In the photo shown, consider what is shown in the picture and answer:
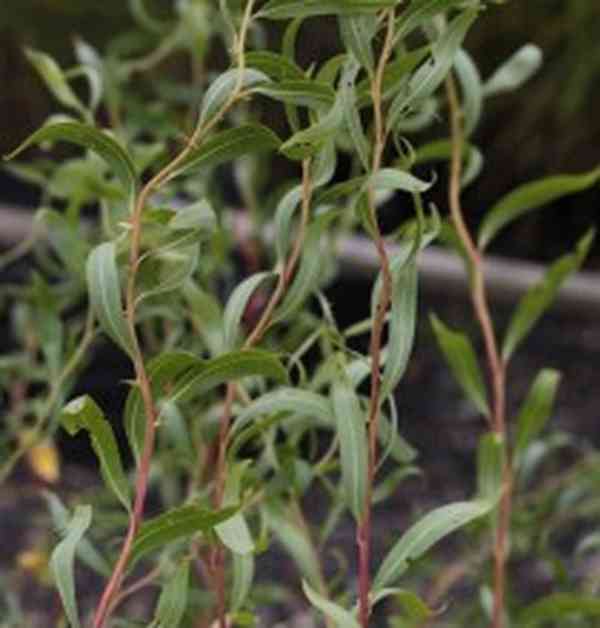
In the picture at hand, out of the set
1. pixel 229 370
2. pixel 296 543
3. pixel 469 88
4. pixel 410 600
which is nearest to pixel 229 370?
pixel 229 370

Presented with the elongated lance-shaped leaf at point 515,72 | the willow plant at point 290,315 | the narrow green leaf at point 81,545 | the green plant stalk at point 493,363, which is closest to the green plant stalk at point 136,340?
the willow plant at point 290,315

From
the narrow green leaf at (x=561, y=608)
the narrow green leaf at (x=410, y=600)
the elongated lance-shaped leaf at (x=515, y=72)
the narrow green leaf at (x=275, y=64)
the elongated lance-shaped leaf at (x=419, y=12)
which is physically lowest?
the narrow green leaf at (x=561, y=608)

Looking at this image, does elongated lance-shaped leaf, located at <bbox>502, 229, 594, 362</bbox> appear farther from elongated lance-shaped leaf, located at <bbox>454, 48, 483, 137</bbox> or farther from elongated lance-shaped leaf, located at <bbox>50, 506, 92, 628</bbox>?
elongated lance-shaped leaf, located at <bbox>50, 506, 92, 628</bbox>

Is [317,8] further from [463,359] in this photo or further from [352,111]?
[463,359]

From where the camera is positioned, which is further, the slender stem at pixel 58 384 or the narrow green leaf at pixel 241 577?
the slender stem at pixel 58 384

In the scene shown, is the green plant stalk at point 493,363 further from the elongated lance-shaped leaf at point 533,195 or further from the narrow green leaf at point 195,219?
the narrow green leaf at point 195,219

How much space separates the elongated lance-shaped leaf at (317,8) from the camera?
55 centimetres

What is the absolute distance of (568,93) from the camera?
261cm

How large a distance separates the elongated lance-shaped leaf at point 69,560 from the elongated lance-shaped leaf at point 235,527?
0.05m

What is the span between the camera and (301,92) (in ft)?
1.86

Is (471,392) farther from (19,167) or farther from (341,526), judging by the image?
(341,526)

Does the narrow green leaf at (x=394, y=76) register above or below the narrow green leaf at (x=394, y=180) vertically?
above

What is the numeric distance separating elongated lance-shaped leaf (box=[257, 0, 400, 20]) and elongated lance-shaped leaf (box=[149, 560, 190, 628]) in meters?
0.19

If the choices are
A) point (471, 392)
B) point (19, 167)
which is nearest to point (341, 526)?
point (19, 167)
